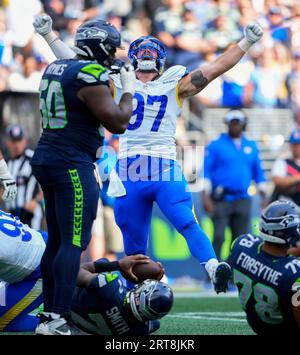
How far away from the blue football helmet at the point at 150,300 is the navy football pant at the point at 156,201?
39.5 inches

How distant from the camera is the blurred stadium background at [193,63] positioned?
11438mm

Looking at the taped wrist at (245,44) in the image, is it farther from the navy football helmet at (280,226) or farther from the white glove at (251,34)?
the navy football helmet at (280,226)

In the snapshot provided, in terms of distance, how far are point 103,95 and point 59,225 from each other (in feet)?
2.39

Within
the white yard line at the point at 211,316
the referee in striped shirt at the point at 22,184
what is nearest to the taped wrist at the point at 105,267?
the white yard line at the point at 211,316

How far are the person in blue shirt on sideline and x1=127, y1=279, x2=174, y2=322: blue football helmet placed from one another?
5352 mm

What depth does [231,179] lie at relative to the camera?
1031cm

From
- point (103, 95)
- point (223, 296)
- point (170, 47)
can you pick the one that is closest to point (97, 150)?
point (103, 95)

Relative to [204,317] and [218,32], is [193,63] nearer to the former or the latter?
[218,32]

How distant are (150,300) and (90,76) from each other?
1210 millimetres

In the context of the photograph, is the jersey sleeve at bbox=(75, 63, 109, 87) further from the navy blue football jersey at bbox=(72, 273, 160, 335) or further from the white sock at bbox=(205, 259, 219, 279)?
the white sock at bbox=(205, 259, 219, 279)

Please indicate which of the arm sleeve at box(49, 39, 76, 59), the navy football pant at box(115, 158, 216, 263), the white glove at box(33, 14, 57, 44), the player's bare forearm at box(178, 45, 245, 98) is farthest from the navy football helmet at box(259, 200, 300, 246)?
the white glove at box(33, 14, 57, 44)

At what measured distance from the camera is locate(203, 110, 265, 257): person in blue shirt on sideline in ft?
33.9

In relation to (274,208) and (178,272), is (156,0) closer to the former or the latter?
(178,272)

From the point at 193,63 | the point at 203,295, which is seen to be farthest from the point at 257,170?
the point at 193,63
